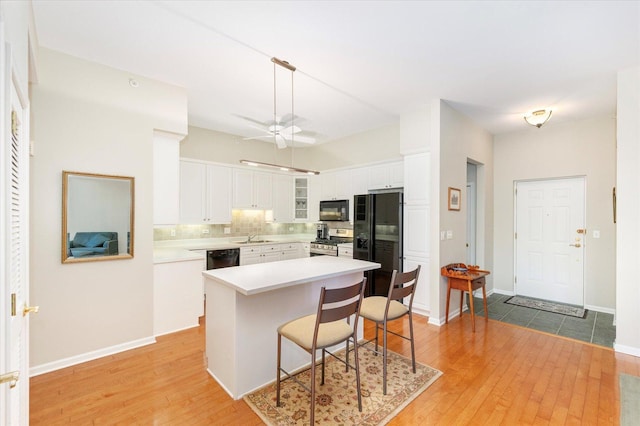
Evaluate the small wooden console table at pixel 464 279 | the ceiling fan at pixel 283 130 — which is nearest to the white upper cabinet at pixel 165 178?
the ceiling fan at pixel 283 130

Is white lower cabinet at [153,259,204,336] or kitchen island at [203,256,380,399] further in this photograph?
white lower cabinet at [153,259,204,336]

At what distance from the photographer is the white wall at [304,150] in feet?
16.7

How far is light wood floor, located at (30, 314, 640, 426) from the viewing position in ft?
6.82

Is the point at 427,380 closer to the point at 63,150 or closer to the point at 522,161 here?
the point at 63,150

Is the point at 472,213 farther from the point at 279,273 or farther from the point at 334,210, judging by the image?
the point at 279,273

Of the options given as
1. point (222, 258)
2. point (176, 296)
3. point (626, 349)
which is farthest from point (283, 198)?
point (626, 349)

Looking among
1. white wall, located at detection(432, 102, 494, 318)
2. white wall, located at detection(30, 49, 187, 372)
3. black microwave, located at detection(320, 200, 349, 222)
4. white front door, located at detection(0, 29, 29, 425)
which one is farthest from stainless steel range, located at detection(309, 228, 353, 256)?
white front door, located at detection(0, 29, 29, 425)

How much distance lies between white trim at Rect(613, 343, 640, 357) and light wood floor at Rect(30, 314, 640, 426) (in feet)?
0.25

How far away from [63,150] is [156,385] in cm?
230

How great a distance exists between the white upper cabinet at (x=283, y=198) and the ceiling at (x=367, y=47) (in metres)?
2.27

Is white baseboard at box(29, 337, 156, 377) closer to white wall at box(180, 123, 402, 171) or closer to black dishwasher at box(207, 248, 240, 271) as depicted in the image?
black dishwasher at box(207, 248, 240, 271)

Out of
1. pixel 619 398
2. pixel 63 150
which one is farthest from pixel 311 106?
pixel 619 398

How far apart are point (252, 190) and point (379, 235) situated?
265 centimetres

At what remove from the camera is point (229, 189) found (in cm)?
536
